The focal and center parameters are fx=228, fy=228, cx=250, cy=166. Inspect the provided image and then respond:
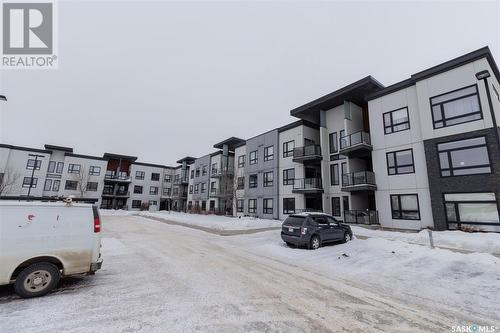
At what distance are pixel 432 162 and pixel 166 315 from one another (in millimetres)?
19595

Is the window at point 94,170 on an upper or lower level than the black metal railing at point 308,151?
upper

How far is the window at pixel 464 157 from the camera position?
14.7 m

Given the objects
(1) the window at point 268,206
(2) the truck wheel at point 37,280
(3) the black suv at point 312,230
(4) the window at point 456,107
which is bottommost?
(2) the truck wheel at point 37,280

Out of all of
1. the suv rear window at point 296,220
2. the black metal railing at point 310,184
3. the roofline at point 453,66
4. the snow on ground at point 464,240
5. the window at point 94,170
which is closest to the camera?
the snow on ground at point 464,240

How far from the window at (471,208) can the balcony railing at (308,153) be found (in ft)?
38.8

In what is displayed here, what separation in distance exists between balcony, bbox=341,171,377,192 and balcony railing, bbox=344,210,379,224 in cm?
205

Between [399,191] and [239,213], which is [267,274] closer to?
[399,191]

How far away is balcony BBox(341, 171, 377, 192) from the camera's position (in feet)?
64.2

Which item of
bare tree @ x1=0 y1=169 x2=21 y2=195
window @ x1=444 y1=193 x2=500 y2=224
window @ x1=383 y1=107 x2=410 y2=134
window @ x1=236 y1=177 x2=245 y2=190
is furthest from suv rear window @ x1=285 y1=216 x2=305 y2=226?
bare tree @ x1=0 y1=169 x2=21 y2=195

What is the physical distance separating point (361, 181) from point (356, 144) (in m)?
3.40

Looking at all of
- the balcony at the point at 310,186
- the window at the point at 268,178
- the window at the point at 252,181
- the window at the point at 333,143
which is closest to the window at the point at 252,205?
the window at the point at 252,181

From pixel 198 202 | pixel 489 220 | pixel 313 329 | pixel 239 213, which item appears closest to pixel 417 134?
pixel 489 220

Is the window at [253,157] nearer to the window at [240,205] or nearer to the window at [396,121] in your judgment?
the window at [240,205]

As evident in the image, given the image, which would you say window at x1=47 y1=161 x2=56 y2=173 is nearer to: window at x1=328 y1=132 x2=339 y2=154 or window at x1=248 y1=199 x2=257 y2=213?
window at x1=248 y1=199 x2=257 y2=213
